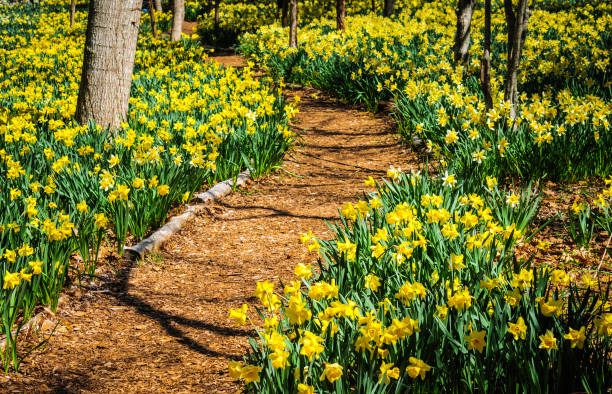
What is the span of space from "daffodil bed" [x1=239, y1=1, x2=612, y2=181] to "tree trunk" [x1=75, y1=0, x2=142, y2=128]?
3351 millimetres

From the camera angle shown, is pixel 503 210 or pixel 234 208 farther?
pixel 234 208

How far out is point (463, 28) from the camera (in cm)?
858

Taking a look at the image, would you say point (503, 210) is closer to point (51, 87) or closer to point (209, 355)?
point (209, 355)

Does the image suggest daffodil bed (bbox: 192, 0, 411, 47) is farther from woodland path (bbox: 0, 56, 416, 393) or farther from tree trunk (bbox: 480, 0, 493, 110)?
woodland path (bbox: 0, 56, 416, 393)

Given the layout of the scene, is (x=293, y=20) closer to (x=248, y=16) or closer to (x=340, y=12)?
(x=340, y=12)

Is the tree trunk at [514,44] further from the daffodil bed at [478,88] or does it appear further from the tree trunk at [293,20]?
the tree trunk at [293,20]

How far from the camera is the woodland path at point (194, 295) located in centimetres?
264

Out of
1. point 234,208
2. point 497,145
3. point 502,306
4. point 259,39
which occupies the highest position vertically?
point 259,39

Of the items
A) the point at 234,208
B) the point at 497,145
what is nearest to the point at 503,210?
the point at 497,145

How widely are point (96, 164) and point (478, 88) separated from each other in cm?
519

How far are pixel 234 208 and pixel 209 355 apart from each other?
7.93ft

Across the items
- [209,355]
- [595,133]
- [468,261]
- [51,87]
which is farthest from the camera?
[51,87]

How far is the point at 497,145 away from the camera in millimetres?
4730

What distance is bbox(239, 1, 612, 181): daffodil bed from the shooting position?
15.0 ft
